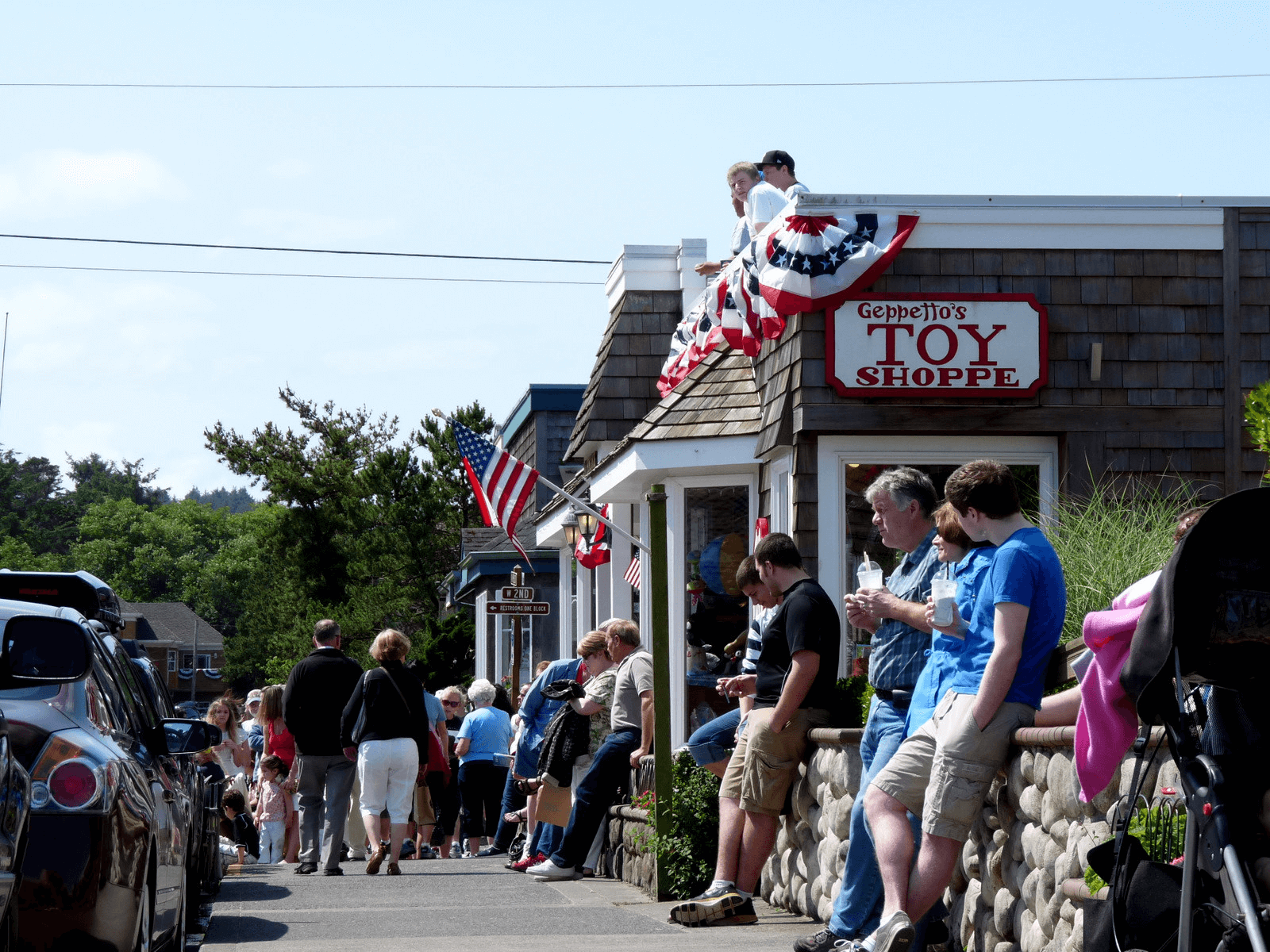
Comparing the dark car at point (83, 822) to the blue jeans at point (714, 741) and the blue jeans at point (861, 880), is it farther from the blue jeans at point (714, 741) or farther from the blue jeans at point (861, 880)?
the blue jeans at point (714, 741)

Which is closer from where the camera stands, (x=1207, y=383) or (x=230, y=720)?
(x=1207, y=383)

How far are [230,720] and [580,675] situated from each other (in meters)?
4.40

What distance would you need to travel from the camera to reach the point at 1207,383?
1218 centimetres

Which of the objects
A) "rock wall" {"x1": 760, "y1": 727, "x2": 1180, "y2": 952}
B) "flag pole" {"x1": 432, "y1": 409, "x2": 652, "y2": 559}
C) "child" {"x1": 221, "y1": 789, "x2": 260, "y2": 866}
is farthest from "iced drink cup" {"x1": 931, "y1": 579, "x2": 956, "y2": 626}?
"child" {"x1": 221, "y1": 789, "x2": 260, "y2": 866}

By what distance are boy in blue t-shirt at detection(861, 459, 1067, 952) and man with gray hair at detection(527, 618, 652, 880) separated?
16.8 ft

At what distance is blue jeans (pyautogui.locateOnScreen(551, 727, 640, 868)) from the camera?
12.0 meters

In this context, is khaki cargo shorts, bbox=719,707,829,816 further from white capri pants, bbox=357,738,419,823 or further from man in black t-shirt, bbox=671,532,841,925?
white capri pants, bbox=357,738,419,823

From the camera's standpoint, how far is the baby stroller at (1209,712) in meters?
4.24

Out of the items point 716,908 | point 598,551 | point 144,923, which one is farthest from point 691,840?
point 598,551

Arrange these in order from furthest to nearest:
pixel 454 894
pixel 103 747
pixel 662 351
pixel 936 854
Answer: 1. pixel 662 351
2. pixel 454 894
3. pixel 936 854
4. pixel 103 747

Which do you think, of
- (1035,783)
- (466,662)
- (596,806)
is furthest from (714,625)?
(466,662)

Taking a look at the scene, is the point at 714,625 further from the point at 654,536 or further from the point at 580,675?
the point at 654,536

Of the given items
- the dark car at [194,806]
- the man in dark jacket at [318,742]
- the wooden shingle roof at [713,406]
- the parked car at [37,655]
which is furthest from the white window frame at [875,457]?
the parked car at [37,655]

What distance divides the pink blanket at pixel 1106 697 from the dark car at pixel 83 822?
2955 mm
